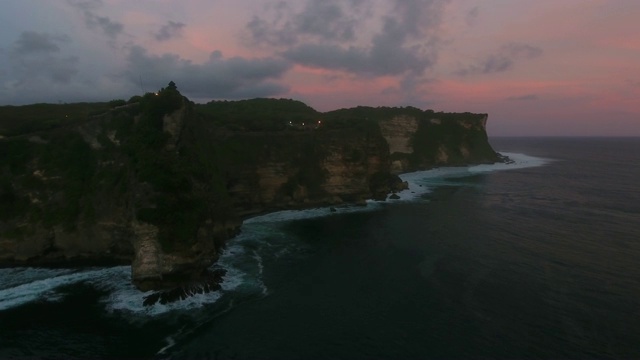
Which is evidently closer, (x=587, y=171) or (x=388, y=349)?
(x=388, y=349)

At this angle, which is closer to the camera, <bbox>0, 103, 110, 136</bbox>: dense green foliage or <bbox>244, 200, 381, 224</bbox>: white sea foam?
<bbox>0, 103, 110, 136</bbox>: dense green foliage

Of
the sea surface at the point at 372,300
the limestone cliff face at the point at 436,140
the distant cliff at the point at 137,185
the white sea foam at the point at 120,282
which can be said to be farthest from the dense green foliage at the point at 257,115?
the limestone cliff face at the point at 436,140

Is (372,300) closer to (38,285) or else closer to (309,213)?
(38,285)

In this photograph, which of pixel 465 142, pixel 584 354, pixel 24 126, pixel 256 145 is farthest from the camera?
pixel 465 142

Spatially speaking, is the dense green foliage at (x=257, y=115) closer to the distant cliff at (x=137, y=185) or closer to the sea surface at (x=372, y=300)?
the distant cliff at (x=137, y=185)

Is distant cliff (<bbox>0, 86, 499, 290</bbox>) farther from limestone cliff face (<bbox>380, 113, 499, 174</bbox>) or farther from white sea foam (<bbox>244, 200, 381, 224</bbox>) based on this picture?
limestone cliff face (<bbox>380, 113, 499, 174</bbox>)

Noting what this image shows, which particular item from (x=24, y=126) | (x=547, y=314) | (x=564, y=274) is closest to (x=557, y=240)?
(x=564, y=274)

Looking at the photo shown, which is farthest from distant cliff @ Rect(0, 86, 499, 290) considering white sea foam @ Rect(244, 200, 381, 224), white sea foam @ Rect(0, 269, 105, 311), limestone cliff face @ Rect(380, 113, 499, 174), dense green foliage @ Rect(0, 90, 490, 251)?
→ limestone cliff face @ Rect(380, 113, 499, 174)

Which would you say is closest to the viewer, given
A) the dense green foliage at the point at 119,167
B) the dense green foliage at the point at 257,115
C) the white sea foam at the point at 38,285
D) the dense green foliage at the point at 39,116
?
the white sea foam at the point at 38,285

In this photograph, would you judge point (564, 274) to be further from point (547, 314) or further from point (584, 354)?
point (584, 354)
